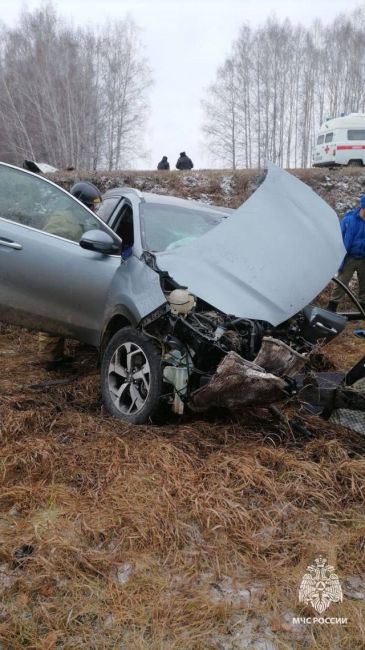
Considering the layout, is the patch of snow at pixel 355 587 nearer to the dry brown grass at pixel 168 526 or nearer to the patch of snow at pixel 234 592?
the dry brown grass at pixel 168 526

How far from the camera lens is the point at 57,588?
187cm

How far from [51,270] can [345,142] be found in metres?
19.0

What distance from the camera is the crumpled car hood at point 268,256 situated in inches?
111

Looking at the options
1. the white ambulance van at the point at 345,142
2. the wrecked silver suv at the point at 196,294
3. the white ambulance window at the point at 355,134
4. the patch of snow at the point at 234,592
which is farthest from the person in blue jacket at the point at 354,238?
the white ambulance window at the point at 355,134

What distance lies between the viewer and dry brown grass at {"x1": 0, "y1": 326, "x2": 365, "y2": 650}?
5.67ft

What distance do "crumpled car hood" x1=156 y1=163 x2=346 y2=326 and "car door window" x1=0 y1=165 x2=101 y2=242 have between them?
3.70 ft

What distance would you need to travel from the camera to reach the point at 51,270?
3.80 meters

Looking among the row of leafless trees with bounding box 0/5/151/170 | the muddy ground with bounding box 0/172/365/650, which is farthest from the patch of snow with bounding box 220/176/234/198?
the row of leafless trees with bounding box 0/5/151/170

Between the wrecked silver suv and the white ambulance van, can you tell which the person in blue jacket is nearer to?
the wrecked silver suv

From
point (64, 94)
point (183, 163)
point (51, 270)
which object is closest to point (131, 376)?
point (51, 270)

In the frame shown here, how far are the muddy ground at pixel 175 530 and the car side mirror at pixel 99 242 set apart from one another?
3.96ft

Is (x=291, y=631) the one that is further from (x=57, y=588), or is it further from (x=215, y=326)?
(x=215, y=326)

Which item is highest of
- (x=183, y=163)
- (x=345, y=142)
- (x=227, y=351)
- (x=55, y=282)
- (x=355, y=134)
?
(x=355, y=134)

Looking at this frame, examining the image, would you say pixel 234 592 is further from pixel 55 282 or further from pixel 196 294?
pixel 55 282
